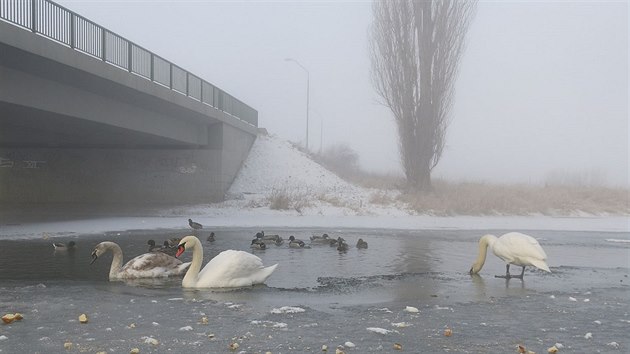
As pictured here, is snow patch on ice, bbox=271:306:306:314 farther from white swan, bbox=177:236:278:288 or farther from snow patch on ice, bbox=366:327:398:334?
white swan, bbox=177:236:278:288

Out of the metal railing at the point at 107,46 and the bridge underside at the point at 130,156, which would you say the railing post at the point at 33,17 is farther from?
the bridge underside at the point at 130,156

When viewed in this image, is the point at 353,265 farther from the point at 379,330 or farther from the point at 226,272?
the point at 379,330

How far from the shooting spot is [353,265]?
45.0 feet

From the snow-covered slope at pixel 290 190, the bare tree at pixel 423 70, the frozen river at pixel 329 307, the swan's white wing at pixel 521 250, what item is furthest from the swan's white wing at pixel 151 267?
the bare tree at pixel 423 70

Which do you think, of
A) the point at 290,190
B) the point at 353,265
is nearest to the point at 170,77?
the point at 290,190

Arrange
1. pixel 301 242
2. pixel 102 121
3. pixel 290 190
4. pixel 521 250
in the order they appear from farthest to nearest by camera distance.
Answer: pixel 290 190
pixel 102 121
pixel 301 242
pixel 521 250

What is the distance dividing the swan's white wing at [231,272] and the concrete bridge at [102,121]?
1056 centimetres

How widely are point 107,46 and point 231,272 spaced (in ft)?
52.9

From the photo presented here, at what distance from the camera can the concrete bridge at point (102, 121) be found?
19.7 m

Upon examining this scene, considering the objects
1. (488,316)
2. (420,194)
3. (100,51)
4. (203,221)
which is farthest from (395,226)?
(488,316)

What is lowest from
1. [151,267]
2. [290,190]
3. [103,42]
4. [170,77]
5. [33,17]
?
[151,267]

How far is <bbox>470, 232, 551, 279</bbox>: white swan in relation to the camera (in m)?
11.5

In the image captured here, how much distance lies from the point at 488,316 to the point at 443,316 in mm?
631

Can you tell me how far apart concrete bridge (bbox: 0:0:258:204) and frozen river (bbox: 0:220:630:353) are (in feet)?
22.1
